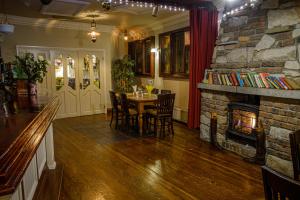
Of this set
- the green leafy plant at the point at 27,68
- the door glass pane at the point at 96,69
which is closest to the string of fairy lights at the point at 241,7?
the green leafy plant at the point at 27,68

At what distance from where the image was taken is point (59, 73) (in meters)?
7.00

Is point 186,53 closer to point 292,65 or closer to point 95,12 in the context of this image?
point 95,12

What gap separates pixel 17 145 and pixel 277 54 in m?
3.35

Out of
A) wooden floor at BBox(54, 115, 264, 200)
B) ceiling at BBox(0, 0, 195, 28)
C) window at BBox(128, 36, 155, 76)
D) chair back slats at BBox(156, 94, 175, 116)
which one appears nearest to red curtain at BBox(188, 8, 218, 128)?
chair back slats at BBox(156, 94, 175, 116)

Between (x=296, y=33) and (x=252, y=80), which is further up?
(x=296, y=33)

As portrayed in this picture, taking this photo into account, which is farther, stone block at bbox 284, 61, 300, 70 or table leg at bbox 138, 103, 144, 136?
table leg at bbox 138, 103, 144, 136

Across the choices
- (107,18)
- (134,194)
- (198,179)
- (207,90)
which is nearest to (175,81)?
(207,90)

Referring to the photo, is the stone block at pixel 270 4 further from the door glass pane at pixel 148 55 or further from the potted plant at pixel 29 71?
the door glass pane at pixel 148 55

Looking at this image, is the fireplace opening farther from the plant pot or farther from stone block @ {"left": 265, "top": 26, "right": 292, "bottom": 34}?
the plant pot

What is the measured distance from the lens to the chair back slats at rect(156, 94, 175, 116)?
482cm

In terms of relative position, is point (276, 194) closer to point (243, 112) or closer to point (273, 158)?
point (273, 158)

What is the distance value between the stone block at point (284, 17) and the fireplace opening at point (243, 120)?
4.04ft

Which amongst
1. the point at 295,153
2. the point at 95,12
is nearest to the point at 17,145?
the point at 295,153

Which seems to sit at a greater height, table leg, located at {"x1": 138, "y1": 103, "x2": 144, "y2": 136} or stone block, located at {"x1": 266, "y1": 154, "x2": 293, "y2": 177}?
table leg, located at {"x1": 138, "y1": 103, "x2": 144, "y2": 136}
